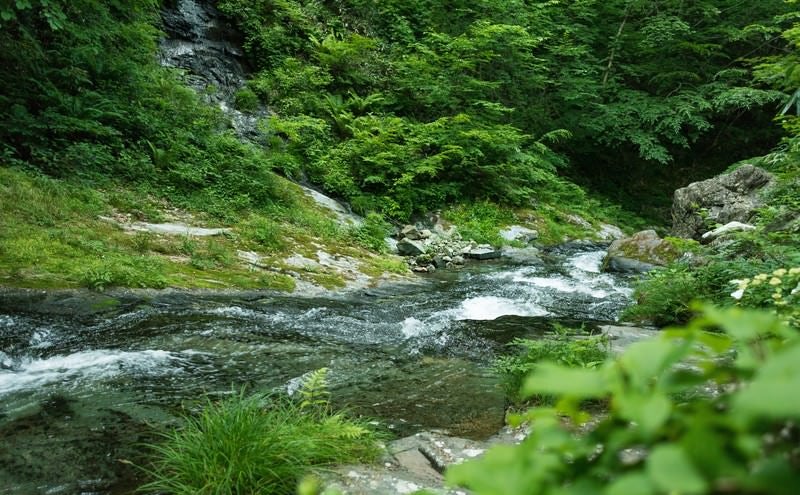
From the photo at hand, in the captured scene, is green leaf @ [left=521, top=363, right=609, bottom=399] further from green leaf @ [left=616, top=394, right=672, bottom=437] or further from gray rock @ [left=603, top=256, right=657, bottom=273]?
gray rock @ [left=603, top=256, right=657, bottom=273]

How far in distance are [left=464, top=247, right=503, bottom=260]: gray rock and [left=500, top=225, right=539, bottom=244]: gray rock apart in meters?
1.28

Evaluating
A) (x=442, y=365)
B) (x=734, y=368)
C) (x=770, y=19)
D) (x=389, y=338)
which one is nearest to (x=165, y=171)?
(x=389, y=338)

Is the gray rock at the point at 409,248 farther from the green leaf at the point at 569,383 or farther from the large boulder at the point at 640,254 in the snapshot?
the green leaf at the point at 569,383

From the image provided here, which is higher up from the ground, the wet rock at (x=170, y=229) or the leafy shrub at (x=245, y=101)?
the leafy shrub at (x=245, y=101)

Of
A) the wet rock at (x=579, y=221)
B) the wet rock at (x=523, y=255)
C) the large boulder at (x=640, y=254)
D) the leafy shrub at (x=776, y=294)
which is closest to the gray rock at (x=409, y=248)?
the wet rock at (x=523, y=255)

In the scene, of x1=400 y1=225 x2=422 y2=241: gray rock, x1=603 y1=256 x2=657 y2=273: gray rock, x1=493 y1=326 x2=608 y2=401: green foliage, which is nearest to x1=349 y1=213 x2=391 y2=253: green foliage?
x1=400 y1=225 x2=422 y2=241: gray rock

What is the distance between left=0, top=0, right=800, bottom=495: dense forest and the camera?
571 mm

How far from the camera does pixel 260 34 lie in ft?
50.1

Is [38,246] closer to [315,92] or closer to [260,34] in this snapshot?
[315,92]

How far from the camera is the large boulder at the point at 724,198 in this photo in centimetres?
1127

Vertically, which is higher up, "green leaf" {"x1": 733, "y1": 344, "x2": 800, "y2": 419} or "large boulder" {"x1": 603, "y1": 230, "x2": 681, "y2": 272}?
"large boulder" {"x1": 603, "y1": 230, "x2": 681, "y2": 272}

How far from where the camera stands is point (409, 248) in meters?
10.9

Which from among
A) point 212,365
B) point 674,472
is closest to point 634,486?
point 674,472

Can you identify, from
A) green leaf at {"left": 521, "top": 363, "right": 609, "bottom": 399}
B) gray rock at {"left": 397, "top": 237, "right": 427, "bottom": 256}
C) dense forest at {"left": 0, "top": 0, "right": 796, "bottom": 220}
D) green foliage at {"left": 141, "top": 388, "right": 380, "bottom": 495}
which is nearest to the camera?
green leaf at {"left": 521, "top": 363, "right": 609, "bottom": 399}
